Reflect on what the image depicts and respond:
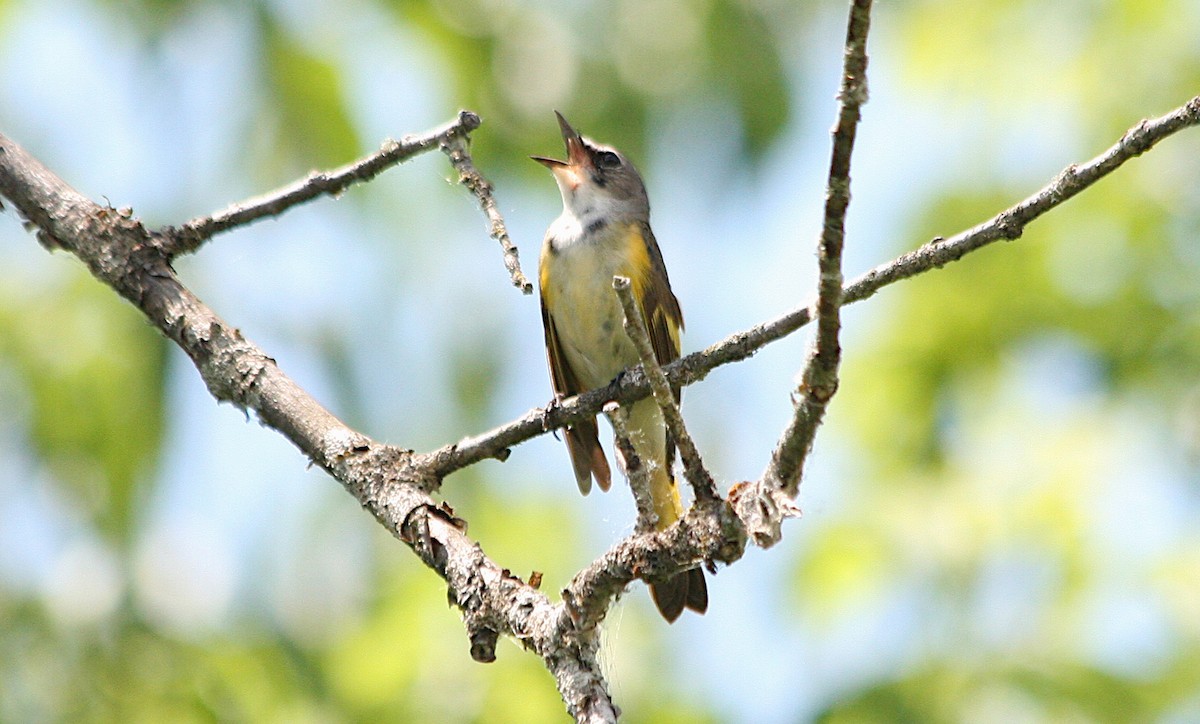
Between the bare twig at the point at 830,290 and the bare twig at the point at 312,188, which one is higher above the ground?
the bare twig at the point at 312,188

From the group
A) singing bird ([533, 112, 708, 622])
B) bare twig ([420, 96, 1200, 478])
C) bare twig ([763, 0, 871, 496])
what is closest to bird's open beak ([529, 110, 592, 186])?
singing bird ([533, 112, 708, 622])

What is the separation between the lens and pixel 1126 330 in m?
6.16

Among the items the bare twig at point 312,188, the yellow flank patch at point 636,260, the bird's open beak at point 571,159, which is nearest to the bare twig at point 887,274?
the bare twig at point 312,188

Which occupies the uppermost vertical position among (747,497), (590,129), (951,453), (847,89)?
(590,129)

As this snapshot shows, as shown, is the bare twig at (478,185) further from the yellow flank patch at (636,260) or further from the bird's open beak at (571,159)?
the bird's open beak at (571,159)

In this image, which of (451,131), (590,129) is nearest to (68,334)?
(590,129)

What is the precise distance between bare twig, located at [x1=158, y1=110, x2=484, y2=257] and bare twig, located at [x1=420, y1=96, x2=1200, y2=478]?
0.64 metres

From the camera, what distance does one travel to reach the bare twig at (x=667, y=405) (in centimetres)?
191

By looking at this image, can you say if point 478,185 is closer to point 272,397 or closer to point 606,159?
point 272,397

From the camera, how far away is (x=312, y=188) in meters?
2.70

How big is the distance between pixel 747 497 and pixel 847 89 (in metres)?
0.69

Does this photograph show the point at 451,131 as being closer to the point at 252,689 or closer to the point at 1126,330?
the point at 252,689

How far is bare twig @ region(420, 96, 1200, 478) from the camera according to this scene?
6.66ft

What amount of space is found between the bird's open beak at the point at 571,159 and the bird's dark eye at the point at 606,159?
0.18 ft
